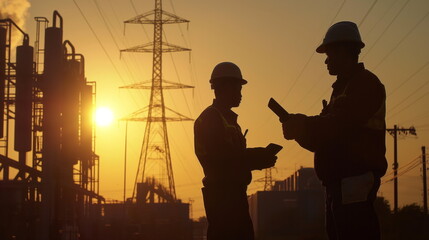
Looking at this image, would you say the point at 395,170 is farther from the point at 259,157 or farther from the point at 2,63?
the point at 259,157

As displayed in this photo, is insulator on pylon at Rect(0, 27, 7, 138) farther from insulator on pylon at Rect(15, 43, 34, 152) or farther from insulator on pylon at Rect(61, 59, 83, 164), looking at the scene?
insulator on pylon at Rect(61, 59, 83, 164)

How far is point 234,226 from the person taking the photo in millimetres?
7285

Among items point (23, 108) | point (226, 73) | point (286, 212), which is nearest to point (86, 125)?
point (23, 108)

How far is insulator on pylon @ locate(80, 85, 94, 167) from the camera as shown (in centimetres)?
4531

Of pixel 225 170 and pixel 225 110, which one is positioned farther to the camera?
pixel 225 110

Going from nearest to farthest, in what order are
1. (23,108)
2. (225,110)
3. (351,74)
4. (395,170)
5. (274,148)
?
(351,74), (274,148), (225,110), (23,108), (395,170)

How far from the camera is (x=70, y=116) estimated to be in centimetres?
3950

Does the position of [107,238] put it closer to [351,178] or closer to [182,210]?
[182,210]

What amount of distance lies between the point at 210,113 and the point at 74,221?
33.5 meters

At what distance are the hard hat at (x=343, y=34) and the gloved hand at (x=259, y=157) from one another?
5.50 feet

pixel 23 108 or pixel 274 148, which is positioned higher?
pixel 23 108

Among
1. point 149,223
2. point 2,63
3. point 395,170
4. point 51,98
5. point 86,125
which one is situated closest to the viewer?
point 2,63

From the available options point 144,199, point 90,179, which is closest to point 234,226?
point 90,179

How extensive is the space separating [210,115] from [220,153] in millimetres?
399
